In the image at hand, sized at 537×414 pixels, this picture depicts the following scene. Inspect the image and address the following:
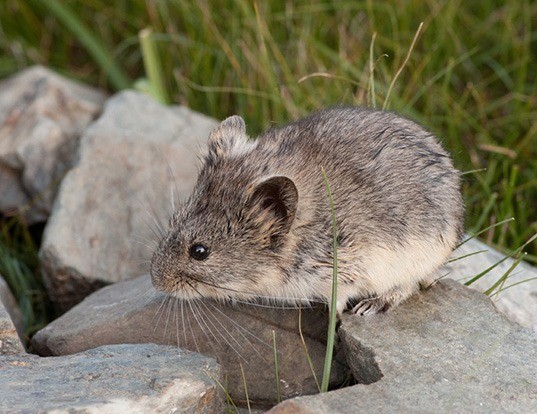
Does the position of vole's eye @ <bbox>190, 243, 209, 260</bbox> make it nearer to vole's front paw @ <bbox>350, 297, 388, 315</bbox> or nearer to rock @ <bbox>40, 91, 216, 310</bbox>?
vole's front paw @ <bbox>350, 297, 388, 315</bbox>

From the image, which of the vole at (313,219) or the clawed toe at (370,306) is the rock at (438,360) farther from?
the vole at (313,219)

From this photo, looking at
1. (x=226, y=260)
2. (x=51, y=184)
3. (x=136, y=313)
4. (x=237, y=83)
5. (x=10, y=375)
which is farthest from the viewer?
(x=237, y=83)

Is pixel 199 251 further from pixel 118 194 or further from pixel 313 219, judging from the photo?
pixel 118 194

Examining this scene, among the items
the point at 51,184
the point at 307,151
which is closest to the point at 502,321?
the point at 307,151

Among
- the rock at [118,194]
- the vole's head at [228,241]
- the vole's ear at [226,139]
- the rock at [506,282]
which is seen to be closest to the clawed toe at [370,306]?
the vole's head at [228,241]

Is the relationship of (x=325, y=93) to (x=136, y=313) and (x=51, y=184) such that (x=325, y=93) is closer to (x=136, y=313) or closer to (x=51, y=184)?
(x=51, y=184)
